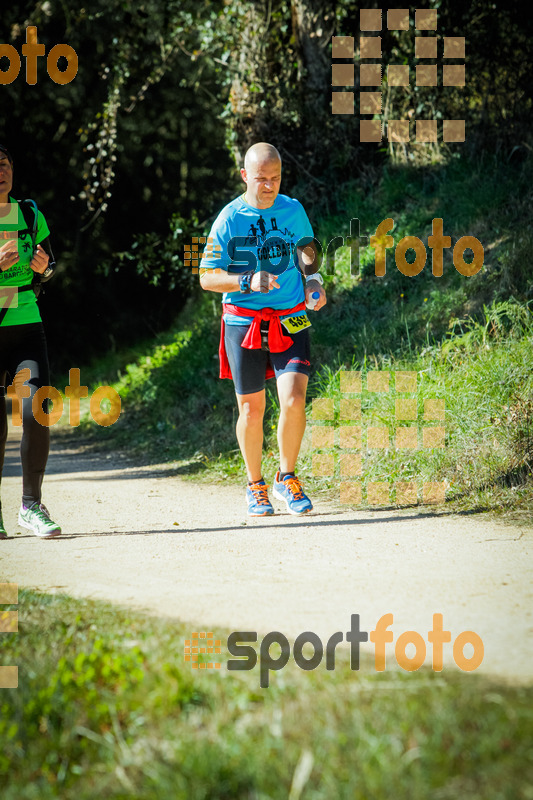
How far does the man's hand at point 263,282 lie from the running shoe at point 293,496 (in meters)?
1.25

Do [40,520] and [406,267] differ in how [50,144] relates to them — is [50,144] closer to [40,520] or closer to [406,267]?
[406,267]

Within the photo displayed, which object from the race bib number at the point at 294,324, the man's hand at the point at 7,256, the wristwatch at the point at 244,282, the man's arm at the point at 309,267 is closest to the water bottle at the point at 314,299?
the man's arm at the point at 309,267

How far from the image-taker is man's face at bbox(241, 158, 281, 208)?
5359 millimetres

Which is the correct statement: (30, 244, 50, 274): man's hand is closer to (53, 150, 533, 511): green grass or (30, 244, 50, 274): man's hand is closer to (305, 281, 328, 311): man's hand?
(305, 281, 328, 311): man's hand

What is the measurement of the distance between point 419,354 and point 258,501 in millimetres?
2382

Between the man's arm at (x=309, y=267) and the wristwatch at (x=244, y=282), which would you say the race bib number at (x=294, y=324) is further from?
the wristwatch at (x=244, y=282)

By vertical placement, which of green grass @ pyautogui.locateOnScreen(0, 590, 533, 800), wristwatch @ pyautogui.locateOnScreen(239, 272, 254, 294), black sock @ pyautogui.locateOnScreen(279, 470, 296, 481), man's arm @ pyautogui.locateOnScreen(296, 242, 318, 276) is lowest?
black sock @ pyautogui.locateOnScreen(279, 470, 296, 481)

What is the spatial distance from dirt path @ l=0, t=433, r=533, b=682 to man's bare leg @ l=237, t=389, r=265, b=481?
364mm

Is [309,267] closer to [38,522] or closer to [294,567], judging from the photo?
[294,567]

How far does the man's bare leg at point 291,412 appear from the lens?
5.45 meters

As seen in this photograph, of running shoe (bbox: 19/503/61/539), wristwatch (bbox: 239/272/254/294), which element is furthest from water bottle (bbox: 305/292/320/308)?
running shoe (bbox: 19/503/61/539)

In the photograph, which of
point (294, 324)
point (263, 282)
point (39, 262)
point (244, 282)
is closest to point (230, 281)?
point (244, 282)

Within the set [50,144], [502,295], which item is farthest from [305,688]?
[50,144]

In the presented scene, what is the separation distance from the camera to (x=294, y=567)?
13.6 feet
